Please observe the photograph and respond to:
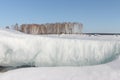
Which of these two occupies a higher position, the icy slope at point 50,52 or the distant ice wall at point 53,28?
the icy slope at point 50,52

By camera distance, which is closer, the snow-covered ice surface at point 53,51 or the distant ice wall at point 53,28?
the snow-covered ice surface at point 53,51

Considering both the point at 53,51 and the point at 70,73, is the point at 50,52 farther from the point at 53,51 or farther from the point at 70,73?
the point at 70,73

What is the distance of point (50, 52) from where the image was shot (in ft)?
16.2

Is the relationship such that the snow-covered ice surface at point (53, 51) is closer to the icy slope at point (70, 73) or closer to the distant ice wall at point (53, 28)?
the icy slope at point (70, 73)

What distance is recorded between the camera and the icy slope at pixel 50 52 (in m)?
4.89

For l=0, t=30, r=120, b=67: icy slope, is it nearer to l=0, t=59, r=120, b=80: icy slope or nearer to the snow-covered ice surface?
the snow-covered ice surface

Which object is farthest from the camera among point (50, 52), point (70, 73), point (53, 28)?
point (53, 28)

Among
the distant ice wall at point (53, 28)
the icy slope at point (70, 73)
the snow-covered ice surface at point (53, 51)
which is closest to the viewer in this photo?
the icy slope at point (70, 73)

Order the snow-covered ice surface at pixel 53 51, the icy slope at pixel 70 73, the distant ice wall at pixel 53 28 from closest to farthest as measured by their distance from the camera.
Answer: the icy slope at pixel 70 73 → the snow-covered ice surface at pixel 53 51 → the distant ice wall at pixel 53 28

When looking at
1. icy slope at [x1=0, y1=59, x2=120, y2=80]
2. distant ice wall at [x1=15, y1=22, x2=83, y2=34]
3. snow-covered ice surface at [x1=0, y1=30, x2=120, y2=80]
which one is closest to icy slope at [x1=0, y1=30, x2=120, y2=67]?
snow-covered ice surface at [x1=0, y1=30, x2=120, y2=80]

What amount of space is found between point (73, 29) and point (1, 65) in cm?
1671

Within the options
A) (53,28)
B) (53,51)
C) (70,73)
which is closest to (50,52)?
(53,51)

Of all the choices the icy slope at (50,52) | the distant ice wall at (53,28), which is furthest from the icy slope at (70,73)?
the distant ice wall at (53,28)

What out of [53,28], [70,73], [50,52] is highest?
[50,52]
